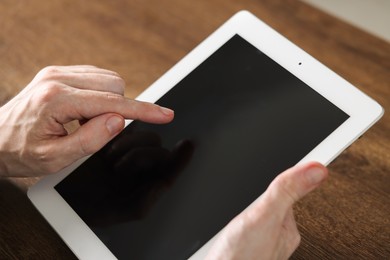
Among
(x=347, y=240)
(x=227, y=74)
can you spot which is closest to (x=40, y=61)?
(x=227, y=74)

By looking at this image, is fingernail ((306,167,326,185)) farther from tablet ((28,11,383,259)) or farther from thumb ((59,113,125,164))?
thumb ((59,113,125,164))

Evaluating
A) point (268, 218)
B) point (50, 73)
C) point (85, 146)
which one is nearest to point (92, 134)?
point (85, 146)

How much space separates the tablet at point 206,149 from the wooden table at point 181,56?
98 mm

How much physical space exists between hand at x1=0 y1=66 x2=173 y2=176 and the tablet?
44mm

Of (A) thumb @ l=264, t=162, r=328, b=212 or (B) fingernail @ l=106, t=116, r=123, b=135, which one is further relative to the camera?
(B) fingernail @ l=106, t=116, r=123, b=135

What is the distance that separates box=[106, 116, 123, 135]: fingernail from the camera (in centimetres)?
76

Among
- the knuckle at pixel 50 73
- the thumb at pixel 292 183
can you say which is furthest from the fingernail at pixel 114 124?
the thumb at pixel 292 183

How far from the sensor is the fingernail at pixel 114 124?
763 mm

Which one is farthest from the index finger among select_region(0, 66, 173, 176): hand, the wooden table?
the wooden table

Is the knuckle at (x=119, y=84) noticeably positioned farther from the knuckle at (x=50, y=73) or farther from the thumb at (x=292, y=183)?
the thumb at (x=292, y=183)

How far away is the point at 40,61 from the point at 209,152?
1.32 ft

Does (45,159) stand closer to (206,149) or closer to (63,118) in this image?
(63,118)

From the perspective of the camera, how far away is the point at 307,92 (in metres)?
0.75

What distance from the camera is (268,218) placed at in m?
0.64
